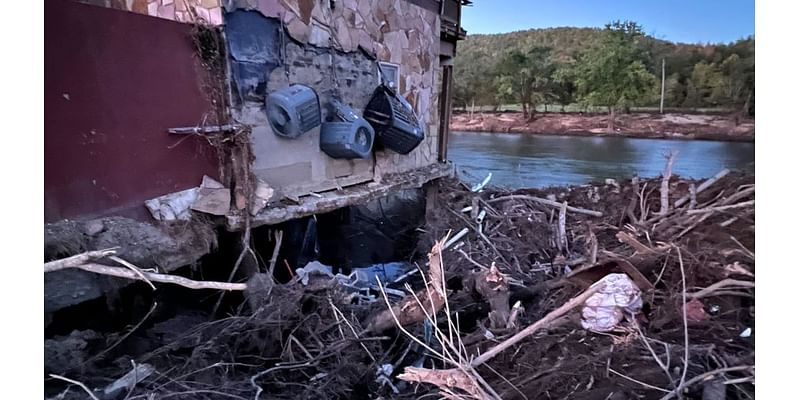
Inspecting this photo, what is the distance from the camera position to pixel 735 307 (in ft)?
10.2

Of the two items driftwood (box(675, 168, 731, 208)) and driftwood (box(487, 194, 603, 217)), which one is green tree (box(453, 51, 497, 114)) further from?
driftwood (box(675, 168, 731, 208))

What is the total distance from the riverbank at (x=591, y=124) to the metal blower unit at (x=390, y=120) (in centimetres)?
1244

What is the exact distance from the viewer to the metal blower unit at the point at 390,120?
6.23m

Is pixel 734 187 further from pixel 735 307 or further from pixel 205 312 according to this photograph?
pixel 205 312

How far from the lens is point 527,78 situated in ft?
121

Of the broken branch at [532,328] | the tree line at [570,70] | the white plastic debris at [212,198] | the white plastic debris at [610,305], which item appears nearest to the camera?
the broken branch at [532,328]

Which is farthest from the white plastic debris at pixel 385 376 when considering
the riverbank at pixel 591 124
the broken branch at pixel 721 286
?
the riverbank at pixel 591 124

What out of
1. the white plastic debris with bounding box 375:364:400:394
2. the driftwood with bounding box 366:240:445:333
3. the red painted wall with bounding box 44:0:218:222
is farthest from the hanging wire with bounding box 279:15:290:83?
the white plastic debris with bounding box 375:364:400:394

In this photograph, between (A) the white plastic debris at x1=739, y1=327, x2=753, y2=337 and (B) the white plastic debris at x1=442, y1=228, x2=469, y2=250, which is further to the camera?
(B) the white plastic debris at x1=442, y1=228, x2=469, y2=250

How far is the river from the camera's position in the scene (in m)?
12.8

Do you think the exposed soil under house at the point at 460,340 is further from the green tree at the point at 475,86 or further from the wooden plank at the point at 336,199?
the green tree at the point at 475,86

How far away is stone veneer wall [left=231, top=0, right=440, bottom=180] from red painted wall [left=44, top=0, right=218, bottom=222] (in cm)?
85

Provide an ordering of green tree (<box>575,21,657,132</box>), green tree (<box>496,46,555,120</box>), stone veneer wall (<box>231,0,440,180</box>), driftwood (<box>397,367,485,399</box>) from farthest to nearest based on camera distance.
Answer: green tree (<box>496,46,555,120</box>), green tree (<box>575,21,657,132</box>), stone veneer wall (<box>231,0,440,180</box>), driftwood (<box>397,367,485,399</box>)
